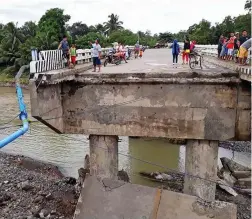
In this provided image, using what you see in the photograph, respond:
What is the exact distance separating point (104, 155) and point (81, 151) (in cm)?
1013

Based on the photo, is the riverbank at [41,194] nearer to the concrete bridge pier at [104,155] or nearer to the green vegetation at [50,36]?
the concrete bridge pier at [104,155]

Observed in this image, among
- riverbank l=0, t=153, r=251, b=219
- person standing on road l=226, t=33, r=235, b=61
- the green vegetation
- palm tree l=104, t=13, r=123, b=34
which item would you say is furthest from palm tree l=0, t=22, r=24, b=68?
person standing on road l=226, t=33, r=235, b=61

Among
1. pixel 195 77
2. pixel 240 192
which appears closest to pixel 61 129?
pixel 195 77

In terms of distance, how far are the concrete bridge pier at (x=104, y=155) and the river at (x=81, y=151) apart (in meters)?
5.64

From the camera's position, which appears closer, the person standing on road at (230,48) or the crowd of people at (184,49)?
the person standing on road at (230,48)

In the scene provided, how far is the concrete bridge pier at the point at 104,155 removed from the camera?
11.5 metres

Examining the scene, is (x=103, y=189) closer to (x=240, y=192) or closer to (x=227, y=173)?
(x=240, y=192)

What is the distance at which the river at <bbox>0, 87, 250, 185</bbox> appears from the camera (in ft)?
62.5

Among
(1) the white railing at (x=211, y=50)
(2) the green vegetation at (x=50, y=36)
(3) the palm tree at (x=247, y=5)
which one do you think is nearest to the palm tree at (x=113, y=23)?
(2) the green vegetation at (x=50, y=36)

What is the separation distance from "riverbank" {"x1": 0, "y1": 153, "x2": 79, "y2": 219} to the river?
201cm

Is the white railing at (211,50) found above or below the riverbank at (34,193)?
above

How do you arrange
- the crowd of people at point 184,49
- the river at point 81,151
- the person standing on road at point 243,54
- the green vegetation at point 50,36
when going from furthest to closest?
the green vegetation at point 50,36, the river at point 81,151, the crowd of people at point 184,49, the person standing on road at point 243,54

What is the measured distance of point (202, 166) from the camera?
10906 millimetres

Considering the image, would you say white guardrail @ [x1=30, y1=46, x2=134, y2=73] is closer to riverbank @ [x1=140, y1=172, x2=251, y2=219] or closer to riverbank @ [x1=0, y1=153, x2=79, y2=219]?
riverbank @ [x1=0, y1=153, x2=79, y2=219]
